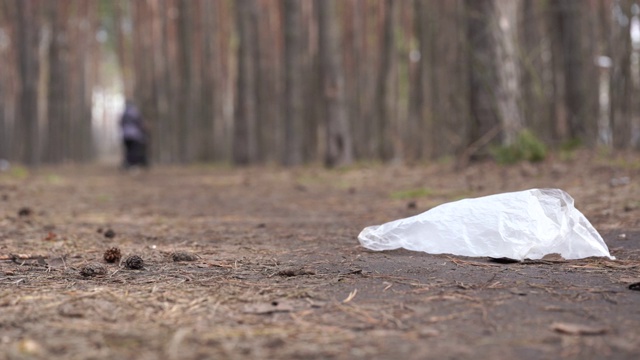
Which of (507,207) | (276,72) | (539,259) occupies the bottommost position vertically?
(539,259)

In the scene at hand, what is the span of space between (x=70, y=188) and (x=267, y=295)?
756 cm

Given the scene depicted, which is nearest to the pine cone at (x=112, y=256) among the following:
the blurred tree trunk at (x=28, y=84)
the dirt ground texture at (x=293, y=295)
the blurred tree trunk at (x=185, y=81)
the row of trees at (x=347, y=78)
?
the dirt ground texture at (x=293, y=295)

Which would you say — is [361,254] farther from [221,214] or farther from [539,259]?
[221,214]

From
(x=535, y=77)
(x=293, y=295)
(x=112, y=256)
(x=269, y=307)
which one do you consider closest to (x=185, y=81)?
(x=535, y=77)

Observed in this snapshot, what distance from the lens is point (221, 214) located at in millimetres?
5953

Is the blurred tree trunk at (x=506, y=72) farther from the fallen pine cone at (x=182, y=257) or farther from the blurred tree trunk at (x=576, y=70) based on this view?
the fallen pine cone at (x=182, y=257)

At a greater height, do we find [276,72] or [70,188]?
[276,72]

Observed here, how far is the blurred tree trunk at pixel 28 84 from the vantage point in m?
15.7

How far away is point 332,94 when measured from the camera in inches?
500

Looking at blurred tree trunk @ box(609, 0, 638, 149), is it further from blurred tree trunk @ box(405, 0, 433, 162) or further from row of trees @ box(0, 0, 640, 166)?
blurred tree trunk @ box(405, 0, 433, 162)

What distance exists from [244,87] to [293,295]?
14.3 metres

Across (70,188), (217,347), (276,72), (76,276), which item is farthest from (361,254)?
(276,72)

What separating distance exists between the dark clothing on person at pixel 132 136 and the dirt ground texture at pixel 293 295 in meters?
10.4

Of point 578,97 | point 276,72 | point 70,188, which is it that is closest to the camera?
point 70,188
